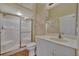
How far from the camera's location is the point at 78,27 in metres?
1.02

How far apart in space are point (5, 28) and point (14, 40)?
16cm

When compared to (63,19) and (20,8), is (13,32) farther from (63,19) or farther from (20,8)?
(63,19)

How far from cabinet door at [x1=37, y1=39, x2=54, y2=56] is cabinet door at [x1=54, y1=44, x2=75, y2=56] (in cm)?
5

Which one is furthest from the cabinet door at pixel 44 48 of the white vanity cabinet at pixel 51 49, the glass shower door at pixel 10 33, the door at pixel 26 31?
the glass shower door at pixel 10 33

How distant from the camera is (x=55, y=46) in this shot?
1062 mm

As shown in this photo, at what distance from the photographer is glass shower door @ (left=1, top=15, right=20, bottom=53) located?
1052mm

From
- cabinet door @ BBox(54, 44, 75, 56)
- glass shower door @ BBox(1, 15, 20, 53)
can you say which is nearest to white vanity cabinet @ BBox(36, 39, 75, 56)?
cabinet door @ BBox(54, 44, 75, 56)

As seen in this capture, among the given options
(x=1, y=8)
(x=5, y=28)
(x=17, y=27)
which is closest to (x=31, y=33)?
(x=17, y=27)

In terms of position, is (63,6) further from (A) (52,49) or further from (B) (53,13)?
(A) (52,49)

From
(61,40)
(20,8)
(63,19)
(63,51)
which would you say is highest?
(20,8)

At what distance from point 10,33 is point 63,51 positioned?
0.60m

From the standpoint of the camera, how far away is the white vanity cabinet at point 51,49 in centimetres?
101

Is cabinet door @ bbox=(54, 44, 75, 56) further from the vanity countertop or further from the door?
the door

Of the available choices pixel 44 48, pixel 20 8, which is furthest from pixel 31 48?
pixel 20 8
